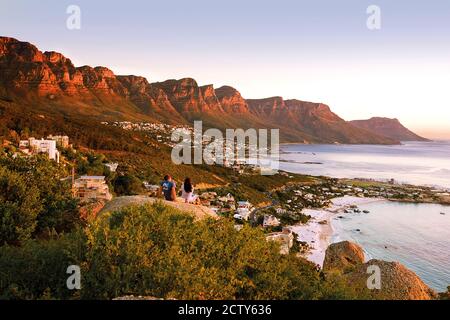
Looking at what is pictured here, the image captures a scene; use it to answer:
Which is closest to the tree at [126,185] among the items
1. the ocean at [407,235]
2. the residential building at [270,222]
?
the residential building at [270,222]

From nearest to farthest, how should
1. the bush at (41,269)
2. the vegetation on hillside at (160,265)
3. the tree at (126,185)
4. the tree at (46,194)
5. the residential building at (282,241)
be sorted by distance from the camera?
the vegetation on hillside at (160,265) < the bush at (41,269) < the residential building at (282,241) < the tree at (46,194) < the tree at (126,185)

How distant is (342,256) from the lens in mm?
14367

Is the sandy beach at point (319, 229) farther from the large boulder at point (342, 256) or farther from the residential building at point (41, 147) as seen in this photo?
the residential building at point (41, 147)

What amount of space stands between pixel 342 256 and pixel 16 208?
1191 cm

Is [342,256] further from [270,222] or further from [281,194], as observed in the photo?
[281,194]

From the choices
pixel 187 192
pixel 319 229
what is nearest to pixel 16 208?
pixel 187 192

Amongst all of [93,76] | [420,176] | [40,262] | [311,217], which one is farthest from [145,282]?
[93,76]

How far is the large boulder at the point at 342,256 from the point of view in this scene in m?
14.1

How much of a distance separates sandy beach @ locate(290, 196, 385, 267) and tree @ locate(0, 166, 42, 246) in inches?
859

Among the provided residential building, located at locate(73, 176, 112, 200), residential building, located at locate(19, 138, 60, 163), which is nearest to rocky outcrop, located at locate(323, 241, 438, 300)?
residential building, located at locate(73, 176, 112, 200)

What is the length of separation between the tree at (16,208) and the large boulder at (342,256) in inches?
422

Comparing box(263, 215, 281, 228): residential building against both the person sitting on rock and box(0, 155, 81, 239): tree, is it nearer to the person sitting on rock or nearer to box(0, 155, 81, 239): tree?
box(0, 155, 81, 239): tree
